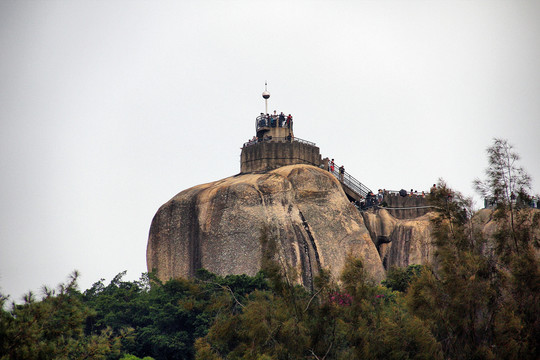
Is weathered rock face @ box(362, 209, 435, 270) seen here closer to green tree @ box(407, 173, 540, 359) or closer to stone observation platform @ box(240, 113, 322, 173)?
stone observation platform @ box(240, 113, 322, 173)

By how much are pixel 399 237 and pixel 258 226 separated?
8.61 metres

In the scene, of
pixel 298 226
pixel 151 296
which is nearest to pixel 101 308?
pixel 151 296

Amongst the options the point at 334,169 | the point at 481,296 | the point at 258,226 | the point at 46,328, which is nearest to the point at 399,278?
the point at 258,226

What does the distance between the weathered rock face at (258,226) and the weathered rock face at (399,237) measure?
2.77 metres

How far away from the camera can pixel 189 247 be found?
Answer: 4038cm

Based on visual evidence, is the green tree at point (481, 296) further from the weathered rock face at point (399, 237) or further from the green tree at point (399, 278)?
the weathered rock face at point (399, 237)

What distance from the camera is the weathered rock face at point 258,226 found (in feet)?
127

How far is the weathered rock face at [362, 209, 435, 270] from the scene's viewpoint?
42812 millimetres

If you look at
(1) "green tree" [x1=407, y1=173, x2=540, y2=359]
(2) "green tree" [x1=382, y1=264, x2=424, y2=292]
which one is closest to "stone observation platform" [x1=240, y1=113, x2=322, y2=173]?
(2) "green tree" [x1=382, y1=264, x2=424, y2=292]

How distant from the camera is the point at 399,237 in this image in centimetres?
4359

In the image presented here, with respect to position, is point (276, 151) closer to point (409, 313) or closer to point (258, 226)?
point (258, 226)

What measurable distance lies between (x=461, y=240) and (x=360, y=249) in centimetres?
1550

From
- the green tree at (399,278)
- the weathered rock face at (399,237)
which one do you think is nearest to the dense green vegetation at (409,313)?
the green tree at (399,278)

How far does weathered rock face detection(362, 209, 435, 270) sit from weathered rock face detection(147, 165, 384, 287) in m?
2.77
